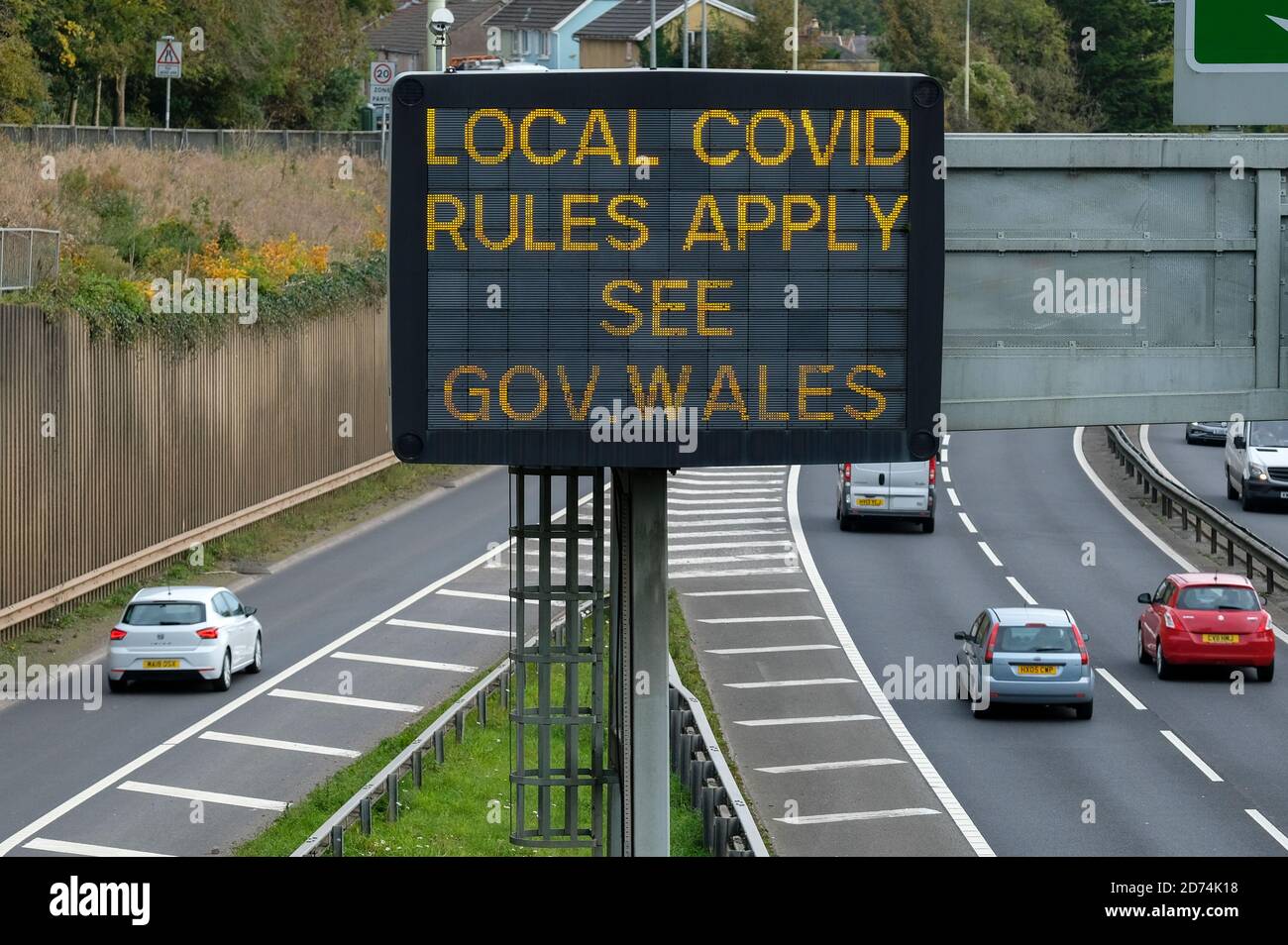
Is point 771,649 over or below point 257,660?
below

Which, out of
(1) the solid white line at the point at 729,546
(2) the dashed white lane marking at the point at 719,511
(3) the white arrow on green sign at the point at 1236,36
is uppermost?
(3) the white arrow on green sign at the point at 1236,36

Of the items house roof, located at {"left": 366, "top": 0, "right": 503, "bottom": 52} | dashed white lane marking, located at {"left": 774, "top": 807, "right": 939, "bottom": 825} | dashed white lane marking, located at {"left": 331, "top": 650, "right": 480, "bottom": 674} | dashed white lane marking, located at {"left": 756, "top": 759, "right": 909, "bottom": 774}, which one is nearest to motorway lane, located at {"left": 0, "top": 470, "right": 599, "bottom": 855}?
dashed white lane marking, located at {"left": 331, "top": 650, "right": 480, "bottom": 674}

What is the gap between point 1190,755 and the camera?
81.0ft

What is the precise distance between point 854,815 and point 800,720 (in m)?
5.24

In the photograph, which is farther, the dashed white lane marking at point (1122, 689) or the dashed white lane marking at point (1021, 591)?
the dashed white lane marking at point (1021, 591)

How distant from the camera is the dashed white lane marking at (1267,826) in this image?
20281 millimetres

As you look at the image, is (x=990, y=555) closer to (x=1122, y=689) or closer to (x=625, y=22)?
(x=1122, y=689)

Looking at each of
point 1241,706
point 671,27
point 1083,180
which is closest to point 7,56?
point 1241,706

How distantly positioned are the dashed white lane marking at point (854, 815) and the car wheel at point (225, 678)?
373 inches

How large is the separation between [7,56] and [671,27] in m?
51.0

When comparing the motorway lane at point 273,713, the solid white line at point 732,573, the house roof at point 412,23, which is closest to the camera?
the motorway lane at point 273,713

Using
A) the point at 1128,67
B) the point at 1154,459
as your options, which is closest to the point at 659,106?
the point at 1154,459

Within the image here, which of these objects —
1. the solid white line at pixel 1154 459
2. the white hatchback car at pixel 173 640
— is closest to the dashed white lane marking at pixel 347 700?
the white hatchback car at pixel 173 640

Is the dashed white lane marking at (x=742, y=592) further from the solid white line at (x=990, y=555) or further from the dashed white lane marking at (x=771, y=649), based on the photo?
the solid white line at (x=990, y=555)
